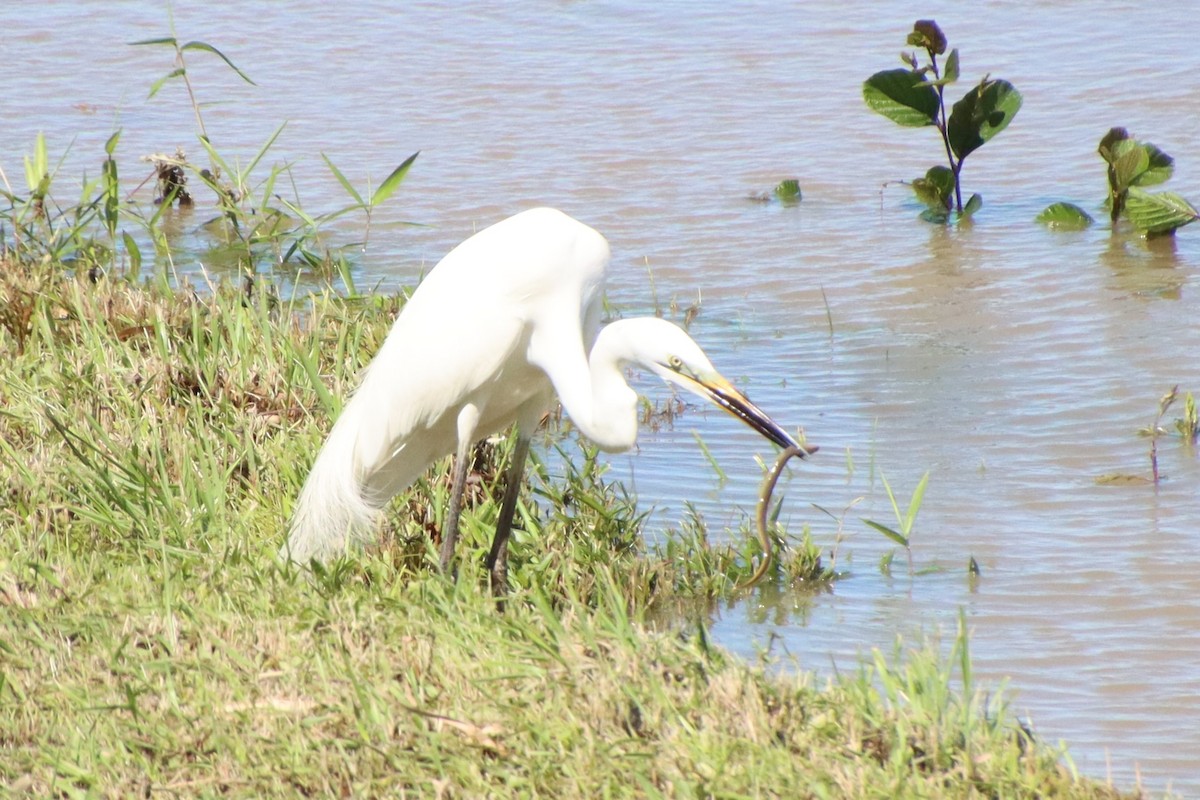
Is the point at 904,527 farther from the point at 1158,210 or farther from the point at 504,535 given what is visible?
the point at 1158,210

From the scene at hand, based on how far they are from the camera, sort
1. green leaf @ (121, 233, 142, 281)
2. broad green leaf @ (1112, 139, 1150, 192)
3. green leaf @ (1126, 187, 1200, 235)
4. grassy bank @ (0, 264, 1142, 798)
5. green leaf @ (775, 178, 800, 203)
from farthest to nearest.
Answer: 1. green leaf @ (775, 178, 800, 203)
2. broad green leaf @ (1112, 139, 1150, 192)
3. green leaf @ (1126, 187, 1200, 235)
4. green leaf @ (121, 233, 142, 281)
5. grassy bank @ (0, 264, 1142, 798)

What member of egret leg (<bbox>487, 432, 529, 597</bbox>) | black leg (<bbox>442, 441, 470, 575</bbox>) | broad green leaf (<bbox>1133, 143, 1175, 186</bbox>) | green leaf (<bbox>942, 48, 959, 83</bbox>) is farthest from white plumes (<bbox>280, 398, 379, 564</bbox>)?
broad green leaf (<bbox>1133, 143, 1175, 186</bbox>)

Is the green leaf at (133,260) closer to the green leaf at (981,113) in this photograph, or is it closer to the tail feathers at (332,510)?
the tail feathers at (332,510)

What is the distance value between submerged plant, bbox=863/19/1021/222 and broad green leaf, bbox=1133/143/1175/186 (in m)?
0.62

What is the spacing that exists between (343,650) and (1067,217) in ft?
16.5

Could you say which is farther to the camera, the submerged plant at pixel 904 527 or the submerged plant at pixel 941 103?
the submerged plant at pixel 941 103

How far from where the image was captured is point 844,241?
23.1 feet

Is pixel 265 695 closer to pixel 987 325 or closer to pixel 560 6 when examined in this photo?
pixel 987 325

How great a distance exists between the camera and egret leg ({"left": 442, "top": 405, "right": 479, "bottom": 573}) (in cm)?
359

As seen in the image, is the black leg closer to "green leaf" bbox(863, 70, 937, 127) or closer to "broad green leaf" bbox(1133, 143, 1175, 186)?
"green leaf" bbox(863, 70, 937, 127)

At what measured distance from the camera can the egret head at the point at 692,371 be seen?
3.00m

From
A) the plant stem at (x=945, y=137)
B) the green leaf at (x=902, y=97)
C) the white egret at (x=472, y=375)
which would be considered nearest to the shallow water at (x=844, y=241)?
the plant stem at (x=945, y=137)

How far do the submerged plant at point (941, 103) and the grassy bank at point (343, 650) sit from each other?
3.54m

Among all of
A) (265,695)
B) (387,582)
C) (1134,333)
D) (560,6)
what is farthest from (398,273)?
(560,6)
